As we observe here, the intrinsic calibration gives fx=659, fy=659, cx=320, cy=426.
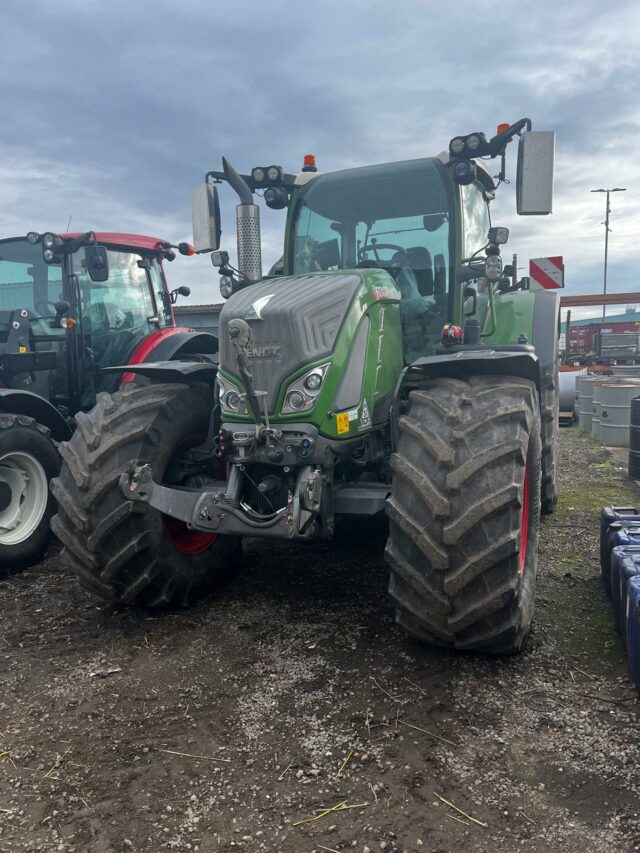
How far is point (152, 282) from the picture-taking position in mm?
7262

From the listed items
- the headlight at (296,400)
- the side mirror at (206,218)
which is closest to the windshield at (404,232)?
the side mirror at (206,218)

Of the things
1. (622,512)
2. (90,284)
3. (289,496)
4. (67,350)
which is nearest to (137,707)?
(289,496)

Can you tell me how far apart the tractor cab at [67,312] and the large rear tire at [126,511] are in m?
2.49

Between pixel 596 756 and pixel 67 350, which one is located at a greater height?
pixel 67 350

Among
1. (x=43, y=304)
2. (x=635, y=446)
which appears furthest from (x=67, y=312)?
(x=635, y=446)

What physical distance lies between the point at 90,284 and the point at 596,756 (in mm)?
5850

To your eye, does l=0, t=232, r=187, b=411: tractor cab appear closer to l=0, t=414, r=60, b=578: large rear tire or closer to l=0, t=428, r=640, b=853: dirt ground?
l=0, t=414, r=60, b=578: large rear tire

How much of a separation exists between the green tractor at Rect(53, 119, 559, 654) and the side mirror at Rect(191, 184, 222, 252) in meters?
0.01

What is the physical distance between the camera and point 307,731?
2.60 metres

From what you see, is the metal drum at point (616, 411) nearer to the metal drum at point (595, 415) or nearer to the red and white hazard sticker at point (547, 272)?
the metal drum at point (595, 415)

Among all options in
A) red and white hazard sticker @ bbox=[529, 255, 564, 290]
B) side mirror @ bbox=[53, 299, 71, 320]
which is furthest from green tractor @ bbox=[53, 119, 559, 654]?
red and white hazard sticker @ bbox=[529, 255, 564, 290]

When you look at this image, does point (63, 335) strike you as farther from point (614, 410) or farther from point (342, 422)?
point (614, 410)

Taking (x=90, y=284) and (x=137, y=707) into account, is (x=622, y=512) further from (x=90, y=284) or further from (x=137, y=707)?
(x=90, y=284)

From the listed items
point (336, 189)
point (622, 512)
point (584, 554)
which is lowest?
point (584, 554)
